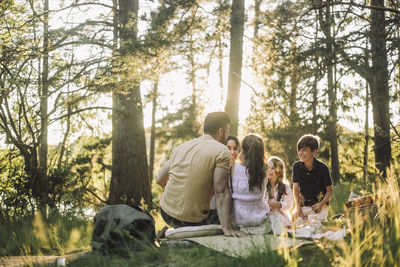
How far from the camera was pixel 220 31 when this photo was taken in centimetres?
1033

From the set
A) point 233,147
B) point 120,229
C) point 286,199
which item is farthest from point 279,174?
point 120,229

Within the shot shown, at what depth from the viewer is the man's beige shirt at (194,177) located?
4.55m

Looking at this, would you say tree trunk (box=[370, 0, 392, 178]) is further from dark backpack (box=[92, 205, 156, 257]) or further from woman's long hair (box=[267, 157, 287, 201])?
dark backpack (box=[92, 205, 156, 257])

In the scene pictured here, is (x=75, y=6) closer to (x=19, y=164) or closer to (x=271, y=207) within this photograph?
(x=19, y=164)

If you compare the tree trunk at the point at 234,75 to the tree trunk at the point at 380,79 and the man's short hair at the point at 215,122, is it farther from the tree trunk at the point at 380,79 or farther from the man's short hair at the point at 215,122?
the man's short hair at the point at 215,122

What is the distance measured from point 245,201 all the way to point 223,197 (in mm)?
431

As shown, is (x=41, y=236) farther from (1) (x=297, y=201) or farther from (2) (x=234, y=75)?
(2) (x=234, y=75)

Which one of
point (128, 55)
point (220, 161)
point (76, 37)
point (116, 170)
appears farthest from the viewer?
point (116, 170)

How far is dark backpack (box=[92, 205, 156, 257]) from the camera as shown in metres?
4.00

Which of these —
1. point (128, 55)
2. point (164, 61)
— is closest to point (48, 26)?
point (128, 55)

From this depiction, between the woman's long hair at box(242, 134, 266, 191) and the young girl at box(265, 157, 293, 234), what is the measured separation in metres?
0.70

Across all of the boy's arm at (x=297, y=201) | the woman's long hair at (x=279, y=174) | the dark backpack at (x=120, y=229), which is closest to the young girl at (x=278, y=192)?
the woman's long hair at (x=279, y=174)

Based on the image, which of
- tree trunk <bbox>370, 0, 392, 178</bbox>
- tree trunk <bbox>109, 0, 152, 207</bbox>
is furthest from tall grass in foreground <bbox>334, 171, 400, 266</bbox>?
tree trunk <bbox>109, 0, 152, 207</bbox>

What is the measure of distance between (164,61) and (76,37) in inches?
78.0
